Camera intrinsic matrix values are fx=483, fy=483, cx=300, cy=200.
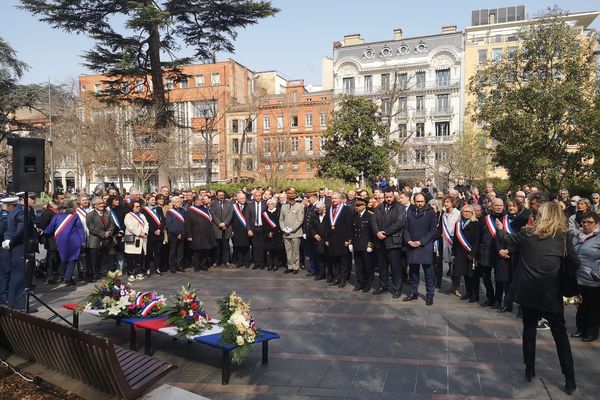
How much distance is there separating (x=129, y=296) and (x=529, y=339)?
16.0ft

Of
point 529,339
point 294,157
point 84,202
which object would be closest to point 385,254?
point 529,339

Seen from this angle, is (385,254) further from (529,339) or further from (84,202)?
(84,202)

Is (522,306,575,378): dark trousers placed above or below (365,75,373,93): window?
below

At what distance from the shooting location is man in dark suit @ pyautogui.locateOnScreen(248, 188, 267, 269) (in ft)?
40.4

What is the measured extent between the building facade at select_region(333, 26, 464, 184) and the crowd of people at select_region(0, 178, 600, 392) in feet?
118

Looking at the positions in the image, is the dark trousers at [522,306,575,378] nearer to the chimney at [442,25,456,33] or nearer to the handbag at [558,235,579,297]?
the handbag at [558,235,579,297]

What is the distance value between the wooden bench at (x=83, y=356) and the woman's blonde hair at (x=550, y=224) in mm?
3893

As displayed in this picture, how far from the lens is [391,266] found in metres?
9.42

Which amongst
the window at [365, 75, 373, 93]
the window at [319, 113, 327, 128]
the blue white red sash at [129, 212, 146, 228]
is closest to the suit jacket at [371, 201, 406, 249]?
the blue white red sash at [129, 212, 146, 228]

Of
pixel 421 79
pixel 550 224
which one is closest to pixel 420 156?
pixel 421 79

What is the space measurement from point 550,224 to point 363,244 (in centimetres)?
501

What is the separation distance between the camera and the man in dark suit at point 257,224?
12.3 meters

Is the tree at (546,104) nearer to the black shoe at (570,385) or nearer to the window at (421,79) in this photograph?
the black shoe at (570,385)

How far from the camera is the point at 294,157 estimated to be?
52594 millimetres
